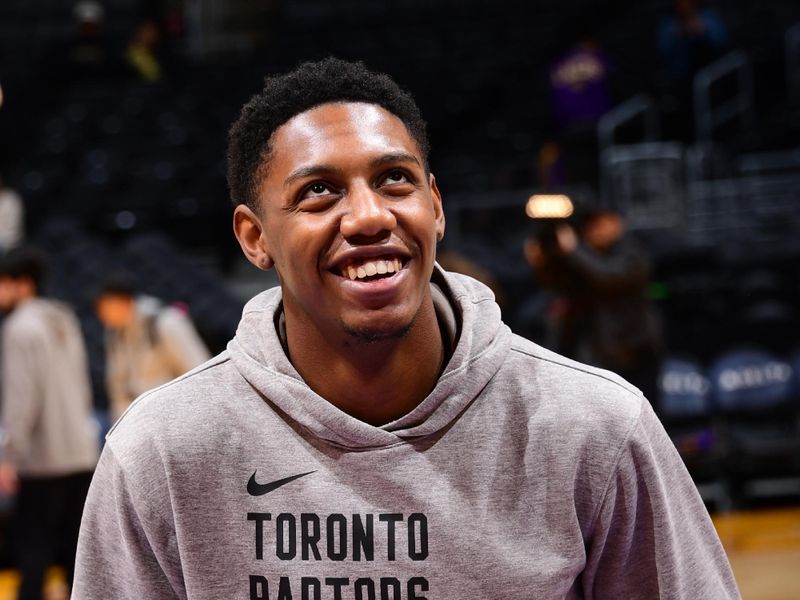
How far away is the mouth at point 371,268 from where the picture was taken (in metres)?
1.60

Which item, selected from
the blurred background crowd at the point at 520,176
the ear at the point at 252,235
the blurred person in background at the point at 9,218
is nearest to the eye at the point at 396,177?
the ear at the point at 252,235

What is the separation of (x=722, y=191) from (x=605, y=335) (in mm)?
3971

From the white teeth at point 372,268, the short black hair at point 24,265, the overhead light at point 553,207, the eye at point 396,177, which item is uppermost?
the overhead light at point 553,207

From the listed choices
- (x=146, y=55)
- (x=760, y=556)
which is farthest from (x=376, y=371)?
(x=146, y=55)

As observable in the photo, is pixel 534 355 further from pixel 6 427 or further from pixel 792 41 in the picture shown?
pixel 792 41

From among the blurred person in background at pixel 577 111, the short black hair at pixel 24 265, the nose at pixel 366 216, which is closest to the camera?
the nose at pixel 366 216

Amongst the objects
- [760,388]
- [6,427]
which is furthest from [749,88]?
[6,427]

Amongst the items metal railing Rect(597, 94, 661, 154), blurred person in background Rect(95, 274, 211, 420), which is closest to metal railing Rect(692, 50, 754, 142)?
metal railing Rect(597, 94, 661, 154)

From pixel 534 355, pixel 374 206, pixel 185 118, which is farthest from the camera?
pixel 185 118

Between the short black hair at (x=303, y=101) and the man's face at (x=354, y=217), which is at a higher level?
the short black hair at (x=303, y=101)

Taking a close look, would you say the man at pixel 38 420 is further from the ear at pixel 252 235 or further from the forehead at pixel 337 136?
the forehead at pixel 337 136

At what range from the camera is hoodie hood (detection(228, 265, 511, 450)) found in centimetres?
166

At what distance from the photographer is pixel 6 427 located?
4863 millimetres

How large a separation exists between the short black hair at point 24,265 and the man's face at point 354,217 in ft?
11.8
